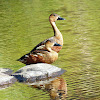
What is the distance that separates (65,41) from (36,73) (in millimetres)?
6749

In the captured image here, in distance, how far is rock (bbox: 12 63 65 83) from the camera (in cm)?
1165

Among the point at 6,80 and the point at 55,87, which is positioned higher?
the point at 6,80

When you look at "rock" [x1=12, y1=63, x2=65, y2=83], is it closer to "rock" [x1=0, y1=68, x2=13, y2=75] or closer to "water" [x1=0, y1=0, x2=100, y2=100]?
"water" [x1=0, y1=0, x2=100, y2=100]

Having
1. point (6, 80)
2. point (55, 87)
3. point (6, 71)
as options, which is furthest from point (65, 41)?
point (55, 87)

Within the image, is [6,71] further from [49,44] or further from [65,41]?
[65,41]

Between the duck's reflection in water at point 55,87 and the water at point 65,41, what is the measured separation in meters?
0.17

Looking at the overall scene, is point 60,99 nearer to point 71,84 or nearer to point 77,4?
point 71,84

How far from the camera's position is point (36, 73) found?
462 inches

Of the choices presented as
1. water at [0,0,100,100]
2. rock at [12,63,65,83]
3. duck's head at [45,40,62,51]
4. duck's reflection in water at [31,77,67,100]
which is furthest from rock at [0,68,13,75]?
duck's head at [45,40,62,51]

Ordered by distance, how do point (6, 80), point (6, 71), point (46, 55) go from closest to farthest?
point (6, 80) < point (46, 55) < point (6, 71)

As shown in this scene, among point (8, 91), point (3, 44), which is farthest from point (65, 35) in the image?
point (8, 91)

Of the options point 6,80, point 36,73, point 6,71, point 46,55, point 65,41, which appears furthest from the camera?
point 65,41

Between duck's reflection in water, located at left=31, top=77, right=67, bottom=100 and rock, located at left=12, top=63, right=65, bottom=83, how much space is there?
286 mm

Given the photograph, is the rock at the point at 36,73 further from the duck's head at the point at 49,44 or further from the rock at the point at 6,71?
the duck's head at the point at 49,44
